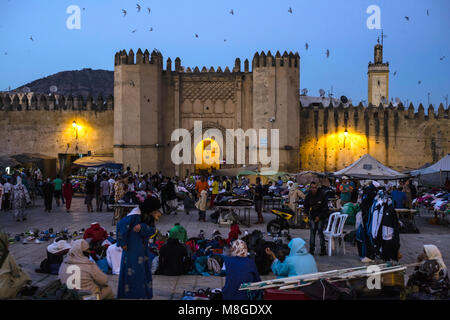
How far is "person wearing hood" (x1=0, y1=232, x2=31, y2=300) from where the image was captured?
15.4 feet

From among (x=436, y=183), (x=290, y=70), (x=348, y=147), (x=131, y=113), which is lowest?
(x=436, y=183)

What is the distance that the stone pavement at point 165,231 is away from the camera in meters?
6.59

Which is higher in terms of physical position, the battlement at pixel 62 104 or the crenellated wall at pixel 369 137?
the battlement at pixel 62 104

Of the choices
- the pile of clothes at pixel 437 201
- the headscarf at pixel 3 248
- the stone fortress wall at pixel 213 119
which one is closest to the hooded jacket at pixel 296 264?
the headscarf at pixel 3 248

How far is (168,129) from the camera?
85.0 ft

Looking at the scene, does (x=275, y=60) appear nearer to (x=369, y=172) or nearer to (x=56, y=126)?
(x=369, y=172)

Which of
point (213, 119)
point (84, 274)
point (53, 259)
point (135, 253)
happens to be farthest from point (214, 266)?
point (213, 119)

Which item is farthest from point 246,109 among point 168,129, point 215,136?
point 168,129

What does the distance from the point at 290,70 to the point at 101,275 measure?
69.3 ft

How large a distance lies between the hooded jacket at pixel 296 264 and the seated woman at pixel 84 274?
6.50ft

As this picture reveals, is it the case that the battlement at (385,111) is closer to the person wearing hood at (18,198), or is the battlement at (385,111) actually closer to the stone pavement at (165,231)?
the stone pavement at (165,231)

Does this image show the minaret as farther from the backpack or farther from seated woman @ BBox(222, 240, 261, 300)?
seated woman @ BBox(222, 240, 261, 300)

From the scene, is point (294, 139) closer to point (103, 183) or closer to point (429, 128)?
point (429, 128)

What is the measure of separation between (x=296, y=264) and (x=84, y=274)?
2.37m
